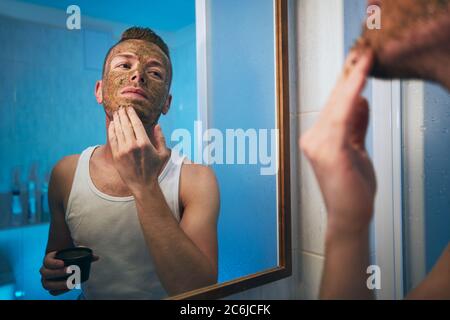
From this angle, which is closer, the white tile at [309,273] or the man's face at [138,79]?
the man's face at [138,79]

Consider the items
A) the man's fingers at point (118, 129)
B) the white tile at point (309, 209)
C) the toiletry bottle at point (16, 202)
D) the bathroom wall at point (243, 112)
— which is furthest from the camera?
the white tile at point (309, 209)

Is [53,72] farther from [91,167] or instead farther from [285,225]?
[285,225]

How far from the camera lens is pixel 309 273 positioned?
41.3 inches

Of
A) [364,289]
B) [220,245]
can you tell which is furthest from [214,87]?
[364,289]

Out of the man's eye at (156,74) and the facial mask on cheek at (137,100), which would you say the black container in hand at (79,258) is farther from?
the man's eye at (156,74)

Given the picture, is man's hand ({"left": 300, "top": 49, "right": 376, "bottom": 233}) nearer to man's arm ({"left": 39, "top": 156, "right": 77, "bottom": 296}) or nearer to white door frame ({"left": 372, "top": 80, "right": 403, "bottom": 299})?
white door frame ({"left": 372, "top": 80, "right": 403, "bottom": 299})

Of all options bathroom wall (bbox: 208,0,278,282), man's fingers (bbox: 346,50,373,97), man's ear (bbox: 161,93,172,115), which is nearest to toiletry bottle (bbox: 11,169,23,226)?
man's ear (bbox: 161,93,172,115)

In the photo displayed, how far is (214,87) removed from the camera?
0.89 meters

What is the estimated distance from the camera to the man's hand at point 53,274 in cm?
68

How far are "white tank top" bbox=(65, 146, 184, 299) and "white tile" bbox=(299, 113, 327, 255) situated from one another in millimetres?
478

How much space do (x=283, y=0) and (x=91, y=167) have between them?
0.75 metres

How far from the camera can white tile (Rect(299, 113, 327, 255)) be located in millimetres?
1006

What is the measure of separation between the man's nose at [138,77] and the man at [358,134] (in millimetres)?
396
